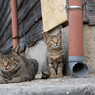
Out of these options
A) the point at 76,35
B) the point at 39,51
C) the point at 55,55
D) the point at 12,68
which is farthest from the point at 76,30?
the point at 39,51

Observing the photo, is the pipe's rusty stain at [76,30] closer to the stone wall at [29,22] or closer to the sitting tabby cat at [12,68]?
the sitting tabby cat at [12,68]

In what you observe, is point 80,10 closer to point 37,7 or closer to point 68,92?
point 68,92

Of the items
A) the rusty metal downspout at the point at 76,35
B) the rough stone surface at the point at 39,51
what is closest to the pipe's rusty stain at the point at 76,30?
the rusty metal downspout at the point at 76,35

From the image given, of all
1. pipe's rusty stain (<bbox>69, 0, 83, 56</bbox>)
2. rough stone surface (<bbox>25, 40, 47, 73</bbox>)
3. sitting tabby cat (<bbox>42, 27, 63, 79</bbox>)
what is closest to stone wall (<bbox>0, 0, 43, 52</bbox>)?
rough stone surface (<bbox>25, 40, 47, 73</bbox>)

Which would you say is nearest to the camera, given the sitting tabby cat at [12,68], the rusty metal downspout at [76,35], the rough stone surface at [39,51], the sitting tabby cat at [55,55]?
the sitting tabby cat at [12,68]

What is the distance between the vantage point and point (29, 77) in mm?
2803

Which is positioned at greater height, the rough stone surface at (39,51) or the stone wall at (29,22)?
the stone wall at (29,22)

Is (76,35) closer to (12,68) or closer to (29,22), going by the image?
(12,68)

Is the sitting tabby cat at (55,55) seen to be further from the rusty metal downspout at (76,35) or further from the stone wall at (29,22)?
the stone wall at (29,22)

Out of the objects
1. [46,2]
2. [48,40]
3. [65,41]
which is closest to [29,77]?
[48,40]

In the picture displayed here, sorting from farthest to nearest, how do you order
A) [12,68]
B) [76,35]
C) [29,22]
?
[29,22] < [76,35] < [12,68]

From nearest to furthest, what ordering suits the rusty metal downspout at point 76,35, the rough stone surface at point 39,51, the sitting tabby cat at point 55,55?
the rusty metal downspout at point 76,35
the sitting tabby cat at point 55,55
the rough stone surface at point 39,51

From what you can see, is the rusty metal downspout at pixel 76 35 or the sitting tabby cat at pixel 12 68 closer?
the sitting tabby cat at pixel 12 68

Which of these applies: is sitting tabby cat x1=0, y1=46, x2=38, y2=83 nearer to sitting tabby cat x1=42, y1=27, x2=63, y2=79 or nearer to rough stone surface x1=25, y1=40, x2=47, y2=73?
sitting tabby cat x1=42, y1=27, x2=63, y2=79
